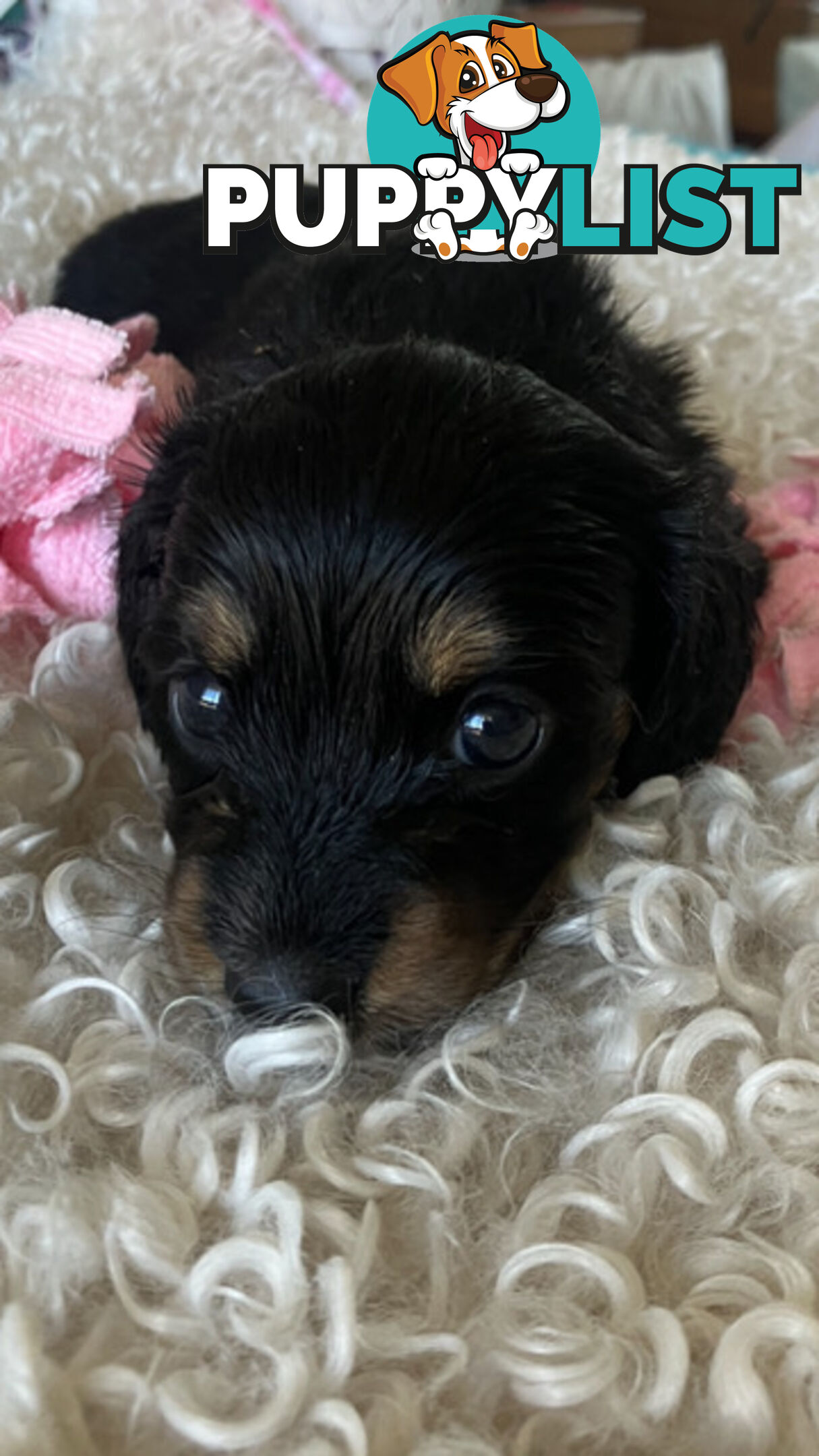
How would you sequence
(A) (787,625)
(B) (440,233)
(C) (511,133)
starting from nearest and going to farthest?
1. (A) (787,625)
2. (B) (440,233)
3. (C) (511,133)

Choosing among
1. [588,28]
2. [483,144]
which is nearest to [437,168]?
[483,144]

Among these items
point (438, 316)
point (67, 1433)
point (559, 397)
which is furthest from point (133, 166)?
point (67, 1433)

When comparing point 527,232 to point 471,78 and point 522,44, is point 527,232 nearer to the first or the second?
point 471,78

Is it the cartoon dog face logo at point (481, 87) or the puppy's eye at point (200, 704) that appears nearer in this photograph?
the puppy's eye at point (200, 704)

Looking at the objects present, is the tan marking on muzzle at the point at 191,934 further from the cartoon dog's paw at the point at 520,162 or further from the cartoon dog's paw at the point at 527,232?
the cartoon dog's paw at the point at 520,162

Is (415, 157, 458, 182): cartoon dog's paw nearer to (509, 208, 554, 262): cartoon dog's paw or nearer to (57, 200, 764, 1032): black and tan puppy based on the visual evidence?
(509, 208, 554, 262): cartoon dog's paw

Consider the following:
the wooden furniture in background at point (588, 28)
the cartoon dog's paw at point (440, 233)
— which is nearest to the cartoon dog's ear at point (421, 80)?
the cartoon dog's paw at point (440, 233)
